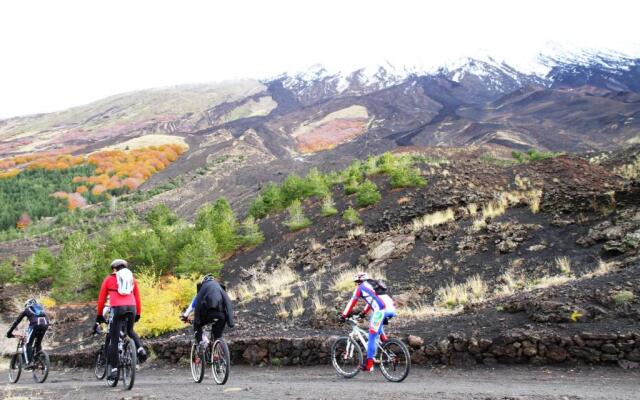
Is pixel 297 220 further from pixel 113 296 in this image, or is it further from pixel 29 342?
pixel 113 296

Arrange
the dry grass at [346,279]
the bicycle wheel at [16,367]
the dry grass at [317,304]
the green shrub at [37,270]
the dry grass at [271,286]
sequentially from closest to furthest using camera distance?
1. the bicycle wheel at [16,367]
2. the dry grass at [317,304]
3. the dry grass at [346,279]
4. the dry grass at [271,286]
5. the green shrub at [37,270]

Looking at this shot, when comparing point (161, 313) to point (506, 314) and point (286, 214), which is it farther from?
point (286, 214)

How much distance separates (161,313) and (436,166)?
A: 18.4 metres

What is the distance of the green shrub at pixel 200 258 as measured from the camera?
74.5 ft

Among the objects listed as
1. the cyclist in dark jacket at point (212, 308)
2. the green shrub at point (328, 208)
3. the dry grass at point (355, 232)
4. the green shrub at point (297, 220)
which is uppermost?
the green shrub at point (328, 208)

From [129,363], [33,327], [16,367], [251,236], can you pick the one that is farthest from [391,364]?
Result: [251,236]

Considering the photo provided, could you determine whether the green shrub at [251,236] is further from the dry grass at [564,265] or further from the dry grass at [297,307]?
the dry grass at [564,265]

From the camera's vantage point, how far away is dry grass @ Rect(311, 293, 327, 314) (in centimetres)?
1367

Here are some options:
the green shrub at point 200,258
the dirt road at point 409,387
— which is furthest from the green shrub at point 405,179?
the dirt road at point 409,387

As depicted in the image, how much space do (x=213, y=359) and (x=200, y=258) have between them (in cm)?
1511

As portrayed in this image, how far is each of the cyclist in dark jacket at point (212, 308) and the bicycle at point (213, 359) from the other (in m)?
0.12

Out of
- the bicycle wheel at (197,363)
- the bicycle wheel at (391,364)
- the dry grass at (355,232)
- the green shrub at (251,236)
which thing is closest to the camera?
the bicycle wheel at (391,364)

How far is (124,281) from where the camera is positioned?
26.6 feet

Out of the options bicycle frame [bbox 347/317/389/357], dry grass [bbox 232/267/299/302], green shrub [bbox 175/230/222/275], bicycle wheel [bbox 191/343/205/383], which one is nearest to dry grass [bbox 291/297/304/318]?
dry grass [bbox 232/267/299/302]
